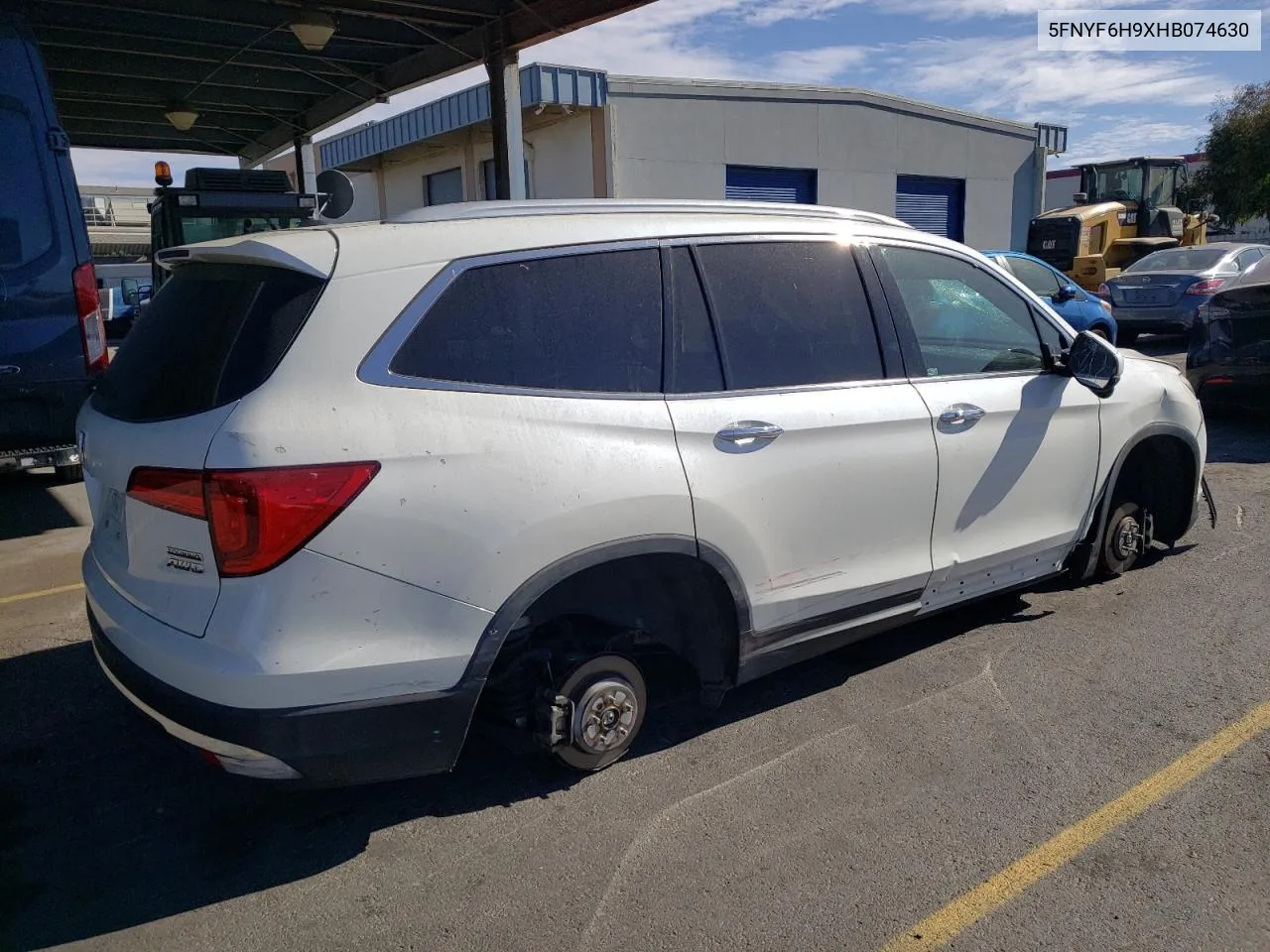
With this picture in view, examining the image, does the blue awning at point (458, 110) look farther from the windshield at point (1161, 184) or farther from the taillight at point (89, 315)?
the windshield at point (1161, 184)

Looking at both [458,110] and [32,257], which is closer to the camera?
[32,257]

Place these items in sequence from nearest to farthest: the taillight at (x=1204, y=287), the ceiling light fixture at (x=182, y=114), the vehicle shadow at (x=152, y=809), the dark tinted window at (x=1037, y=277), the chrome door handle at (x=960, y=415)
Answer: the vehicle shadow at (x=152, y=809)
the chrome door handle at (x=960, y=415)
the dark tinted window at (x=1037, y=277)
the ceiling light fixture at (x=182, y=114)
the taillight at (x=1204, y=287)

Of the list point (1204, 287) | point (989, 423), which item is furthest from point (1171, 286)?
point (989, 423)

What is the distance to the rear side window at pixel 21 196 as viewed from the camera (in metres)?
6.17

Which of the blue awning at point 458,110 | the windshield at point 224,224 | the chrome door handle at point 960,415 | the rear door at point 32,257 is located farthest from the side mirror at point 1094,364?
the blue awning at point 458,110

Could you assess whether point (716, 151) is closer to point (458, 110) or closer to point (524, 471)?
point (458, 110)

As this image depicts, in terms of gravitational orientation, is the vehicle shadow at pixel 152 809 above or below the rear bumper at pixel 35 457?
below

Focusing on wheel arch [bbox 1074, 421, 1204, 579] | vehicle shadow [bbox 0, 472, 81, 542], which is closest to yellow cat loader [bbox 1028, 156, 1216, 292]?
wheel arch [bbox 1074, 421, 1204, 579]

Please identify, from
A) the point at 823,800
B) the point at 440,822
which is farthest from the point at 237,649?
the point at 823,800

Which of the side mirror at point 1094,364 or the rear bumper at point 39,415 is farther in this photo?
the rear bumper at point 39,415

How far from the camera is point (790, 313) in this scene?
12.3 ft

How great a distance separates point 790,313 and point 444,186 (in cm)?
2215

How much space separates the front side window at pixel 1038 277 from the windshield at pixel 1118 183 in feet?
36.9

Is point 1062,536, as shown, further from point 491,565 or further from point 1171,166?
point 1171,166
